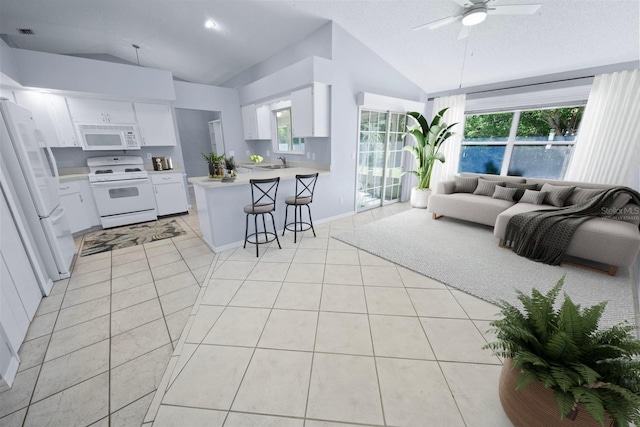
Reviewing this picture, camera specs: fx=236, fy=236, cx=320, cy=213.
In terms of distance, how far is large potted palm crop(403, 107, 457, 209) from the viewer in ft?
15.3

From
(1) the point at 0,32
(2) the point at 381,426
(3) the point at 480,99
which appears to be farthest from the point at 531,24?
(1) the point at 0,32

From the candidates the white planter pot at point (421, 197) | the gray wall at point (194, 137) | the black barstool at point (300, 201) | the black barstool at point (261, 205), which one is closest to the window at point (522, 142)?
the white planter pot at point (421, 197)

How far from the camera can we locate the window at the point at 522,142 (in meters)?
4.11

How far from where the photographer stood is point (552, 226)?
277 centimetres

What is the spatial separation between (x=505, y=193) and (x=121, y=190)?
6430 mm

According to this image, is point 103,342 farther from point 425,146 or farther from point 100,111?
point 425,146

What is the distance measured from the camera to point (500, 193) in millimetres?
3881

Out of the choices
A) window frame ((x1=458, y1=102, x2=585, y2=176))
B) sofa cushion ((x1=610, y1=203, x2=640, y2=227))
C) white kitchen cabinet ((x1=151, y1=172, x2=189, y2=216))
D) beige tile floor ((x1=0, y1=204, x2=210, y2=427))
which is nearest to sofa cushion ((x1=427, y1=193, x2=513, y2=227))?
sofa cushion ((x1=610, y1=203, x2=640, y2=227))

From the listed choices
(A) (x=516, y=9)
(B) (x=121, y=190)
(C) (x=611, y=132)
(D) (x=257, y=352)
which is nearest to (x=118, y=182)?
(B) (x=121, y=190)

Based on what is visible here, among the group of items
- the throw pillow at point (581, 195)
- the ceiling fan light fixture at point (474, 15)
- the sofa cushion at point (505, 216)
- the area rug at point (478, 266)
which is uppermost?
the ceiling fan light fixture at point (474, 15)

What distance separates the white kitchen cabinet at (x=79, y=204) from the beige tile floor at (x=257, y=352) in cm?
154

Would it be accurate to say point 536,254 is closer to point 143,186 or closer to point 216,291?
point 216,291

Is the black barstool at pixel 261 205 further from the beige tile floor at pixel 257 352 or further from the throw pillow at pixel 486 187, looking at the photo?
the throw pillow at pixel 486 187

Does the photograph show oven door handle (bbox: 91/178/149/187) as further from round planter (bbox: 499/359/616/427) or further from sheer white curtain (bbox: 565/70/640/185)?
sheer white curtain (bbox: 565/70/640/185)
